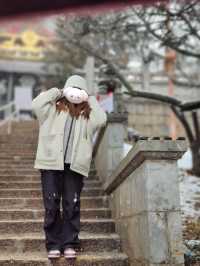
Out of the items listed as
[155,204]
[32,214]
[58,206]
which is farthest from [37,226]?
[155,204]

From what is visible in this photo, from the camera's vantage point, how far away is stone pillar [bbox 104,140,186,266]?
296 centimetres

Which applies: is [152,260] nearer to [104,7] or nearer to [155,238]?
[155,238]

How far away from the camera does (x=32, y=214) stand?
4.59 meters

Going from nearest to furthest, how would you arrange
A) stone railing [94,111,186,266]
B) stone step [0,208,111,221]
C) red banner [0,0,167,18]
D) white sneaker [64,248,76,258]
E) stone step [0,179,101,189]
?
1. red banner [0,0,167,18]
2. stone railing [94,111,186,266]
3. white sneaker [64,248,76,258]
4. stone step [0,208,111,221]
5. stone step [0,179,101,189]

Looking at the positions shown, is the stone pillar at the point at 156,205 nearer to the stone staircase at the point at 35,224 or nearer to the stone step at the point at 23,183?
the stone staircase at the point at 35,224

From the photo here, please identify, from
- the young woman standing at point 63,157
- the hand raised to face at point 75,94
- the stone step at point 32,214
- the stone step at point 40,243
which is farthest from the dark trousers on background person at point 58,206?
the stone step at point 32,214

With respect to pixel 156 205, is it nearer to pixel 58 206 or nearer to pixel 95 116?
pixel 58 206

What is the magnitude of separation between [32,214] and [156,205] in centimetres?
204

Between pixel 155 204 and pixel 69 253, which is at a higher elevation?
pixel 155 204

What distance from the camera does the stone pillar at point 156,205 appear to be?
9.70 feet

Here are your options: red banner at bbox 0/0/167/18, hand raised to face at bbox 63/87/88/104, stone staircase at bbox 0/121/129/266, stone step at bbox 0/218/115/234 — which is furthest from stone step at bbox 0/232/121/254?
red banner at bbox 0/0/167/18

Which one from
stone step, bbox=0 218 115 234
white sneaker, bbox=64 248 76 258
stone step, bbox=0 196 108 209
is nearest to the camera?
white sneaker, bbox=64 248 76 258

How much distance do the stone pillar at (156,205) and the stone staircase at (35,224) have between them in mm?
541

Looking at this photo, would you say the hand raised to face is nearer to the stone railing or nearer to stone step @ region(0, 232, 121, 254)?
the stone railing
